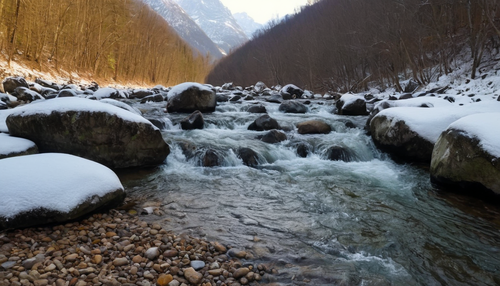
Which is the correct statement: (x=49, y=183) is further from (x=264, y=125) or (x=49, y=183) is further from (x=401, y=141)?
(x=264, y=125)

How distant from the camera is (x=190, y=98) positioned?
33.6 ft

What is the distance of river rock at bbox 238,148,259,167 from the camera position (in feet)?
18.4

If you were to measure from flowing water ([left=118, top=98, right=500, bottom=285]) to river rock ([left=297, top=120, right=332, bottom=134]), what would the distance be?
186cm

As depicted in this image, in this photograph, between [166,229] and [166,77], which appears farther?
[166,77]

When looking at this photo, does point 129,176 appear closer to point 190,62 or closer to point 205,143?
point 205,143

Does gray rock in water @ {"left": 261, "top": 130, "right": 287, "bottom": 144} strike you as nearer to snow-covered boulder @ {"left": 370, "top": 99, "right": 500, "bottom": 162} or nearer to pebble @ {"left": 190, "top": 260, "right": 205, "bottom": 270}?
snow-covered boulder @ {"left": 370, "top": 99, "right": 500, "bottom": 162}

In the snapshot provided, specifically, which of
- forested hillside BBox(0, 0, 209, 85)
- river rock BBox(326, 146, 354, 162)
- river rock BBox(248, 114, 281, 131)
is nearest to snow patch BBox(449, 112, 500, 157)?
river rock BBox(326, 146, 354, 162)

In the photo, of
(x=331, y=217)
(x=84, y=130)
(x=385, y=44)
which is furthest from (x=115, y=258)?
(x=385, y=44)

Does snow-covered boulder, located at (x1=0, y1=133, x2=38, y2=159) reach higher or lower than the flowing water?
higher

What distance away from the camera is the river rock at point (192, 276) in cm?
204

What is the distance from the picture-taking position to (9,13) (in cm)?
1866

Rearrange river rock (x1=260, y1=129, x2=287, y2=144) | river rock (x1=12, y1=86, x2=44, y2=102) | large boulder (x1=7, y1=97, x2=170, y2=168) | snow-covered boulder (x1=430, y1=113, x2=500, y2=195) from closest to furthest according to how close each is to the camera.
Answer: snow-covered boulder (x1=430, y1=113, x2=500, y2=195)
large boulder (x1=7, y1=97, x2=170, y2=168)
river rock (x1=260, y1=129, x2=287, y2=144)
river rock (x1=12, y1=86, x2=44, y2=102)

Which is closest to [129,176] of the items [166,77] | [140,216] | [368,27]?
[140,216]

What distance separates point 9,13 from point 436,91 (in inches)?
991
